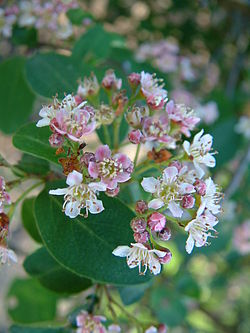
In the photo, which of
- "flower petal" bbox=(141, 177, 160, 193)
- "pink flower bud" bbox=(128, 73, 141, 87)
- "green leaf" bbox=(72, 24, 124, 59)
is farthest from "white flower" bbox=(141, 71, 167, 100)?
"green leaf" bbox=(72, 24, 124, 59)

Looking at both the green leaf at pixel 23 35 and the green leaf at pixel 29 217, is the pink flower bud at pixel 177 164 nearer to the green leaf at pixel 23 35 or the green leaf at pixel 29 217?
the green leaf at pixel 29 217

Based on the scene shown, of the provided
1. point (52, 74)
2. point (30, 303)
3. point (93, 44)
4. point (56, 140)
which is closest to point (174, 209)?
point (56, 140)

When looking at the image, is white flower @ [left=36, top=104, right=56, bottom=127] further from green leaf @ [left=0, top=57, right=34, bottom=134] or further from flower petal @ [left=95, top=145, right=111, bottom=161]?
green leaf @ [left=0, top=57, right=34, bottom=134]

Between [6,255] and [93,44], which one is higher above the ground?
[93,44]

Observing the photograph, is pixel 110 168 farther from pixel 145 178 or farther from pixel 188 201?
pixel 188 201

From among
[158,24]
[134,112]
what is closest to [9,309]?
[134,112]
